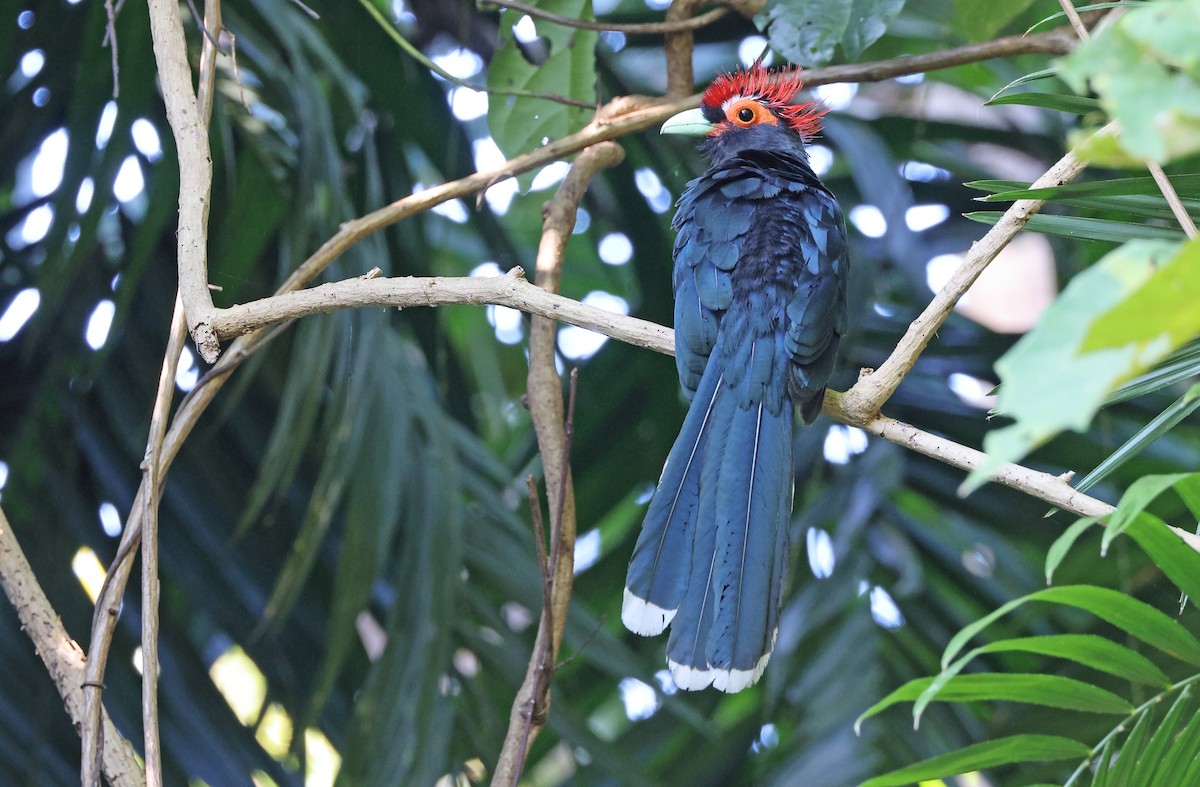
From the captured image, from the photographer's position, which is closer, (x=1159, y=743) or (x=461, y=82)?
(x=1159, y=743)

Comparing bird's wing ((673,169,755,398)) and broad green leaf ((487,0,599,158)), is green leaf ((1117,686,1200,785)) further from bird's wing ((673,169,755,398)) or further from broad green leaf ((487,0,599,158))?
broad green leaf ((487,0,599,158))

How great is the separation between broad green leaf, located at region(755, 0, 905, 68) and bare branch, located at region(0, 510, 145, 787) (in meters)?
1.67

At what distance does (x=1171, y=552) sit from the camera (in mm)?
1153

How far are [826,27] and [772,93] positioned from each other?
0.50m

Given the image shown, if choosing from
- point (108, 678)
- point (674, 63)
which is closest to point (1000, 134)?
point (674, 63)

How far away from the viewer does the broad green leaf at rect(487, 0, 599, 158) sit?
2.39m

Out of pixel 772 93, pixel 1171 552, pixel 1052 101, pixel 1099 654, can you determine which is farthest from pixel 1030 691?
pixel 772 93

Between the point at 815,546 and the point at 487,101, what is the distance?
131cm

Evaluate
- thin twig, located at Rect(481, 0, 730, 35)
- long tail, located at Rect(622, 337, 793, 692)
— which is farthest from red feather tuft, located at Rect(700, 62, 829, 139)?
long tail, located at Rect(622, 337, 793, 692)

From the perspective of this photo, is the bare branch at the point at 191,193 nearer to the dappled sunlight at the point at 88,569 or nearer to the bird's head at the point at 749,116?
the dappled sunlight at the point at 88,569

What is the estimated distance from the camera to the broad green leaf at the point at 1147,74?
0.49m

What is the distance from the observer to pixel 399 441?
7.36ft

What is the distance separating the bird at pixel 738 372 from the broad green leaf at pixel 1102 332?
1.15 metres

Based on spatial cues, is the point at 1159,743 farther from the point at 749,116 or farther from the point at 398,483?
the point at 749,116
